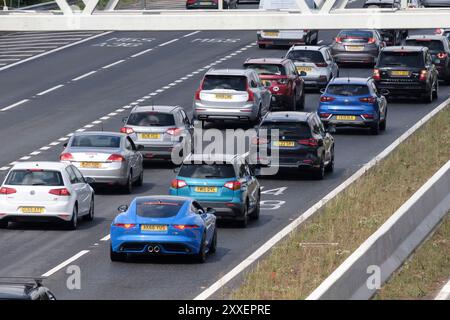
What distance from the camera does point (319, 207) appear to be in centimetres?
3403

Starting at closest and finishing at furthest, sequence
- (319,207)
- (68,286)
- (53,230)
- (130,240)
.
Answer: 1. (68,286)
2. (130,240)
3. (53,230)
4. (319,207)

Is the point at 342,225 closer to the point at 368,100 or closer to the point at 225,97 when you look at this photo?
the point at 368,100

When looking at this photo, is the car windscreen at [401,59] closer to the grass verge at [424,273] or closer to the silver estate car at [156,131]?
the silver estate car at [156,131]

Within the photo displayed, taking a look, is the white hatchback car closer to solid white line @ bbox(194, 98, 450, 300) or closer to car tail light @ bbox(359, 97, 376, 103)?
solid white line @ bbox(194, 98, 450, 300)

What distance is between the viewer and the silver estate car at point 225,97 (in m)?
47.3

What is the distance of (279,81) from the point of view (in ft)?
168

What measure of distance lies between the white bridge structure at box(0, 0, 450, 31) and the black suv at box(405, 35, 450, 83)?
2620cm

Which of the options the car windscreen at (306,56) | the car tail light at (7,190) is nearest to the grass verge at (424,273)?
the car tail light at (7,190)

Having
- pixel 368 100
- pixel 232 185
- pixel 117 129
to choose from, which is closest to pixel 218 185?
pixel 232 185

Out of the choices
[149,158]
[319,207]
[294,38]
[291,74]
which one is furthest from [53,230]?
[294,38]

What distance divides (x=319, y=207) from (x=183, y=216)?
6.55 metres

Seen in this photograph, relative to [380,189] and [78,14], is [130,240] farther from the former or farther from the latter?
[380,189]
